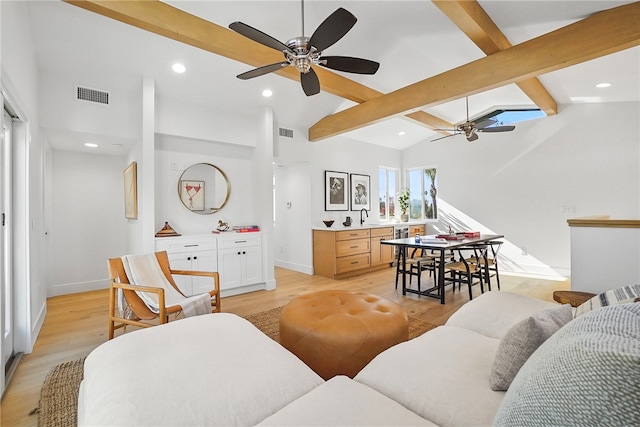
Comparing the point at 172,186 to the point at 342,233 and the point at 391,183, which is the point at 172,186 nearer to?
the point at 342,233

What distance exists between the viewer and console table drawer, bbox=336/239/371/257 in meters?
5.17

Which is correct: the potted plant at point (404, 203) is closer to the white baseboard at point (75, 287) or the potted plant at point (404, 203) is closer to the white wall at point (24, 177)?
the white baseboard at point (75, 287)

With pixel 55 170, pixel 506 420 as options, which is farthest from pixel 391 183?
pixel 506 420

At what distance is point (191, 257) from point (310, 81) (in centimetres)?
266

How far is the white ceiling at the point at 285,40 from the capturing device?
2.74 metres

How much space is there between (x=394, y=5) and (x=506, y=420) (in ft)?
11.4

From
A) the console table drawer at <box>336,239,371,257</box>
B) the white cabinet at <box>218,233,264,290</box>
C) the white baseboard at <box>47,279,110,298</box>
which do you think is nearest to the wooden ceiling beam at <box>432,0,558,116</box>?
the console table drawer at <box>336,239,371,257</box>

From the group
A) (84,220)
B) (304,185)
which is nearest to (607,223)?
(304,185)

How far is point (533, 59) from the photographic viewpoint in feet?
9.32

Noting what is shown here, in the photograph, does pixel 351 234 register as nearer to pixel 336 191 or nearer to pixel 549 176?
pixel 336 191

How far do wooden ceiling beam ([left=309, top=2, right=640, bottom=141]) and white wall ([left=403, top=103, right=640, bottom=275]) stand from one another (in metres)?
2.81

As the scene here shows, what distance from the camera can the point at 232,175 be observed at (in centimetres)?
470

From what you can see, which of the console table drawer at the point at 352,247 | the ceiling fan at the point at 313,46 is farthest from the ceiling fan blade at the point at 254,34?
the console table drawer at the point at 352,247

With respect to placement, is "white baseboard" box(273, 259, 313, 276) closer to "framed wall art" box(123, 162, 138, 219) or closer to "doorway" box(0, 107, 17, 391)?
"framed wall art" box(123, 162, 138, 219)
